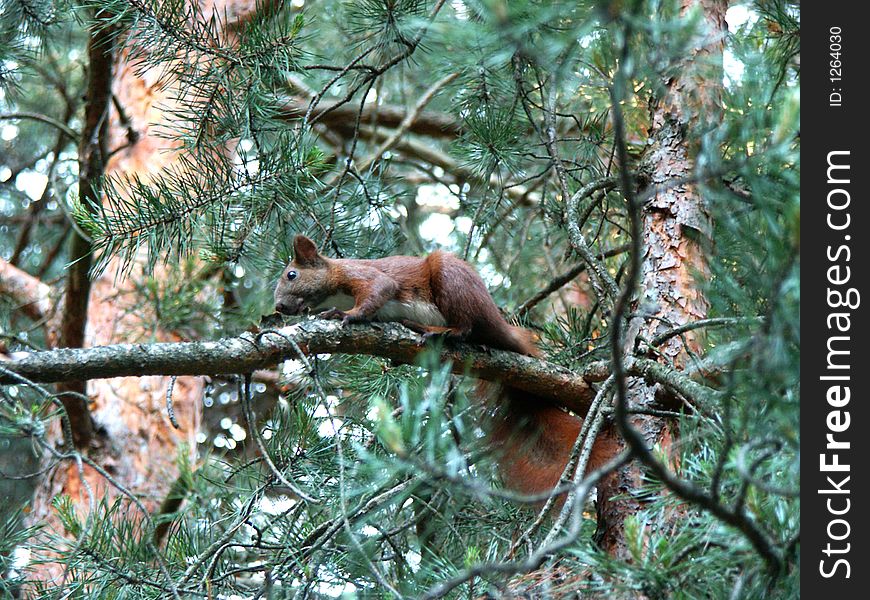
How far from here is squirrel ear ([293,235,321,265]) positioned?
271 cm

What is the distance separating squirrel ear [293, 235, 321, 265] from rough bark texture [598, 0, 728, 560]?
3.56ft

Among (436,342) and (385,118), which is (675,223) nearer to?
(436,342)

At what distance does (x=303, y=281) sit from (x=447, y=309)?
0.57 metres

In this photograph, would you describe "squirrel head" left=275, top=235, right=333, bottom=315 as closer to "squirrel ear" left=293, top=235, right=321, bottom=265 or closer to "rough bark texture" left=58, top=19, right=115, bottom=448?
"squirrel ear" left=293, top=235, right=321, bottom=265

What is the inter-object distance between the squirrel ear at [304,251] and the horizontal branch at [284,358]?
68 centimetres

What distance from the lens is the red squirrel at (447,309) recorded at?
7.56 feet

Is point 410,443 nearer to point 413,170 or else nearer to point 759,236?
point 759,236

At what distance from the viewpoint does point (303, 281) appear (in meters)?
2.84

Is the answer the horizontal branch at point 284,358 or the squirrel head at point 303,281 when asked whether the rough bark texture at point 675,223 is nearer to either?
the horizontal branch at point 284,358

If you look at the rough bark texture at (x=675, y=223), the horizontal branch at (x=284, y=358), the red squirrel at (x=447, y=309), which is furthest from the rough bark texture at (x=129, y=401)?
the rough bark texture at (x=675, y=223)

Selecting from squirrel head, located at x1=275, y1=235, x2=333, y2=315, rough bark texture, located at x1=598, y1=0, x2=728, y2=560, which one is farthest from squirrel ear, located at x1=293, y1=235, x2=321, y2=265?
rough bark texture, located at x1=598, y1=0, x2=728, y2=560
